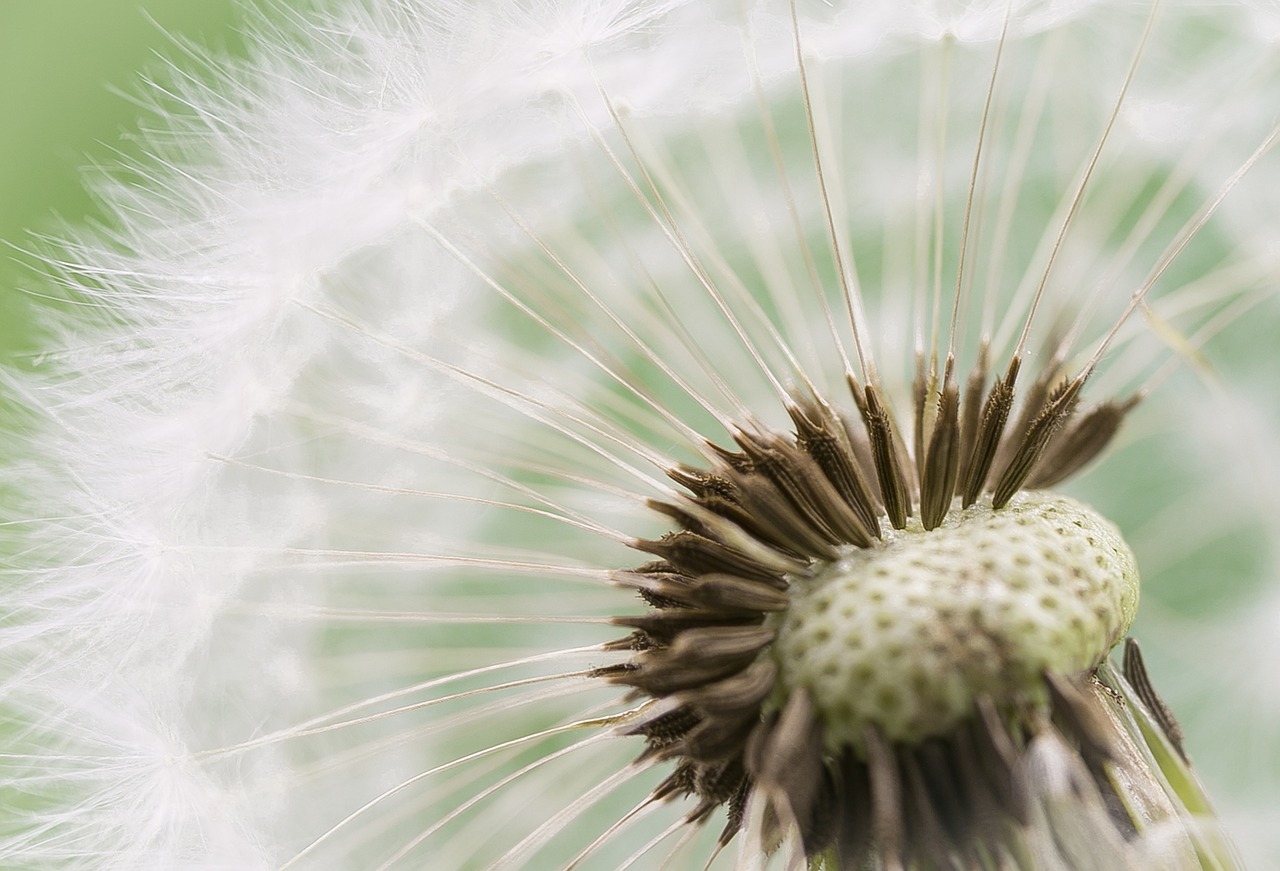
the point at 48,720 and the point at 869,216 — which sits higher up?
the point at 869,216

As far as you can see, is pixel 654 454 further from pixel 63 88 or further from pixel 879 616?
pixel 63 88

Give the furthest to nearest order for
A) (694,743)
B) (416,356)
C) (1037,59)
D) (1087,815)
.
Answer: (1037,59), (416,356), (694,743), (1087,815)

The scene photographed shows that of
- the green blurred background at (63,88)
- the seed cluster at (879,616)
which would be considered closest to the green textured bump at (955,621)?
the seed cluster at (879,616)

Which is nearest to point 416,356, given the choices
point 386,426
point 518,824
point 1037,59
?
point 386,426

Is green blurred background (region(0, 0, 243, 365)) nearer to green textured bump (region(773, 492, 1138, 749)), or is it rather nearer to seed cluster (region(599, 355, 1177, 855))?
seed cluster (region(599, 355, 1177, 855))

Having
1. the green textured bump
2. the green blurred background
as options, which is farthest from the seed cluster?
the green blurred background

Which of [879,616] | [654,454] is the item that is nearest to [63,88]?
[654,454]

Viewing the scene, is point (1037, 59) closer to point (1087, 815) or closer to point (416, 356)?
point (416, 356)
